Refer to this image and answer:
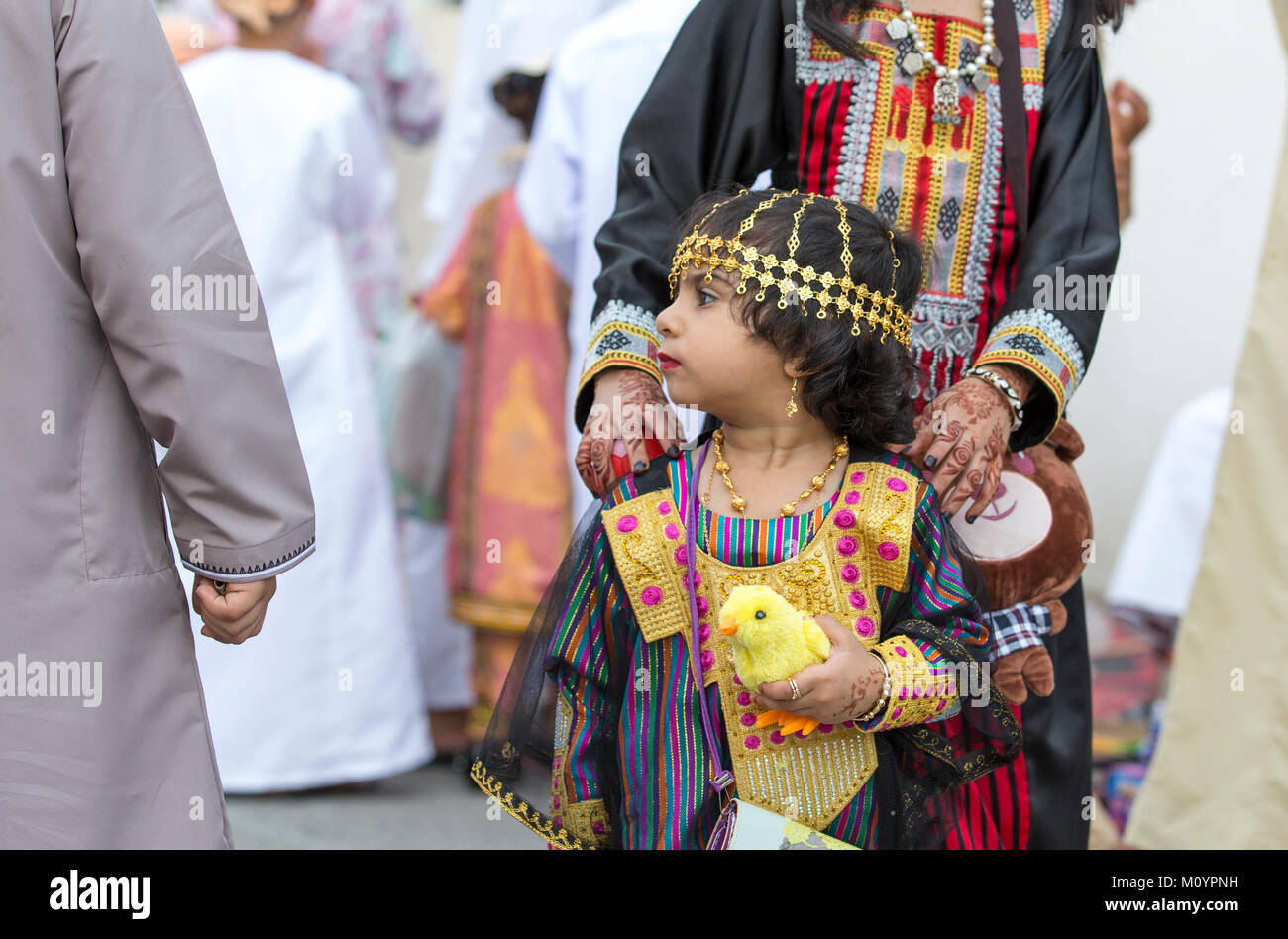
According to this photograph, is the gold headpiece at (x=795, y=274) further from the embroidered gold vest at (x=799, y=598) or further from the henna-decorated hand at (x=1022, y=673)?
the henna-decorated hand at (x=1022, y=673)

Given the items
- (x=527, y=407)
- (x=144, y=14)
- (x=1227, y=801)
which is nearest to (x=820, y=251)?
(x=144, y=14)

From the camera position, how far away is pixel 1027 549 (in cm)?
190

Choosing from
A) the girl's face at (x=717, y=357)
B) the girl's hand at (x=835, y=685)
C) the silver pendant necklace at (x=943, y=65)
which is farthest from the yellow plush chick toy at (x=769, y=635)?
the silver pendant necklace at (x=943, y=65)

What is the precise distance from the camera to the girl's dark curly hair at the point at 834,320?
5.40 feet

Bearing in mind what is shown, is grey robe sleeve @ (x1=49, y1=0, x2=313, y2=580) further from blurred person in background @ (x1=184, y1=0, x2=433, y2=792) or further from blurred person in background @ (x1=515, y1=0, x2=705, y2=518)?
blurred person in background @ (x1=184, y1=0, x2=433, y2=792)

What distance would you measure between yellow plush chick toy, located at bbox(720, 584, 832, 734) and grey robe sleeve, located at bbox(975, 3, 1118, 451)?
1.72ft

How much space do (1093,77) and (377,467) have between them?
233 centimetres

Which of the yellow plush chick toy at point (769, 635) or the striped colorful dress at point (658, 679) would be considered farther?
the striped colorful dress at point (658, 679)

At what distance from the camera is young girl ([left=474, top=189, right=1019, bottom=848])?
1.65 metres

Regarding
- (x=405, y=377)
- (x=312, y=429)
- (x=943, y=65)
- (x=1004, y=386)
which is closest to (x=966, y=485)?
(x=1004, y=386)

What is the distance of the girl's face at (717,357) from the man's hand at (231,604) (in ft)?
1.89

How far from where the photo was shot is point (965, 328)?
1.96m

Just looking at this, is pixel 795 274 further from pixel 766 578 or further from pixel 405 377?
pixel 405 377

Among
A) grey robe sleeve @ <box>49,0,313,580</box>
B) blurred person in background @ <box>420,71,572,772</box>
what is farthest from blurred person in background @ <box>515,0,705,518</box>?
grey robe sleeve @ <box>49,0,313,580</box>
